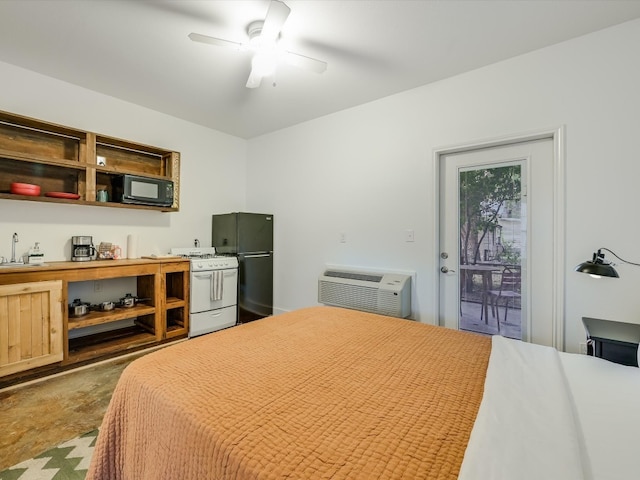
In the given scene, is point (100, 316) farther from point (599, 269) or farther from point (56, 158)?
→ point (599, 269)

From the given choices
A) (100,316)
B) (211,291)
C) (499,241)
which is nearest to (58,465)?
(100,316)

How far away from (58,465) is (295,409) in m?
1.54

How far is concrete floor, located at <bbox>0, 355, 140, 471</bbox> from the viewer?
1.70 meters

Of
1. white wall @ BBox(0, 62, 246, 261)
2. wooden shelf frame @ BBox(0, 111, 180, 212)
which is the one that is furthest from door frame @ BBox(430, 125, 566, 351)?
wooden shelf frame @ BBox(0, 111, 180, 212)

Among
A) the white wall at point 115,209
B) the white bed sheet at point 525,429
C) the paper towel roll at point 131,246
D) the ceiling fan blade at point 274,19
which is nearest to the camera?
the white bed sheet at point 525,429

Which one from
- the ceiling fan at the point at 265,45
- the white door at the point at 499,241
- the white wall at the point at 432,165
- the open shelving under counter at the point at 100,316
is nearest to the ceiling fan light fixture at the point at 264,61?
the ceiling fan at the point at 265,45

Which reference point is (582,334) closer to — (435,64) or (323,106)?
(435,64)

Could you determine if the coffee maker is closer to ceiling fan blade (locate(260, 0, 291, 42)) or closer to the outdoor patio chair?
ceiling fan blade (locate(260, 0, 291, 42))

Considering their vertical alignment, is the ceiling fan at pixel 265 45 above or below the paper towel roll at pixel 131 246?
above

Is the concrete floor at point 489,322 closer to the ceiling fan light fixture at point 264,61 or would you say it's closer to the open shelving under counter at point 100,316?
the ceiling fan light fixture at point 264,61

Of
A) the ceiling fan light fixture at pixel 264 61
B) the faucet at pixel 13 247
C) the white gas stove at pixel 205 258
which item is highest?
the ceiling fan light fixture at pixel 264 61

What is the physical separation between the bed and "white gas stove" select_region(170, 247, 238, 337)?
2001 millimetres

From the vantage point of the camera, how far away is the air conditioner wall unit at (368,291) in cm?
287

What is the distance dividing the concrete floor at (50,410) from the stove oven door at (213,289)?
956 mm
